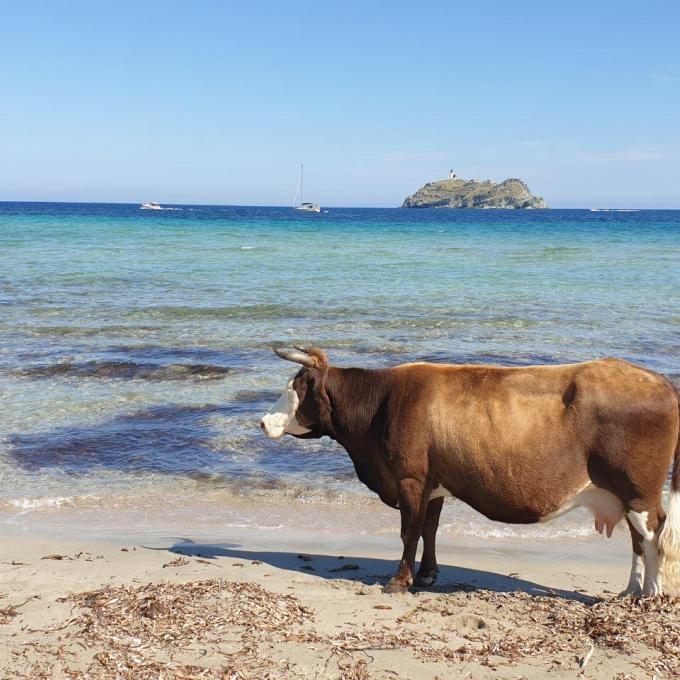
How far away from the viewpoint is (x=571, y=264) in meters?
43.1

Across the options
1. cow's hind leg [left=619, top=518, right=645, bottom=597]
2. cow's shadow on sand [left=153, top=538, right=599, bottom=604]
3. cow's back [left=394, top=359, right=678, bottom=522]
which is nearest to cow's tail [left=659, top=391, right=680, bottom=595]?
cow's hind leg [left=619, top=518, right=645, bottom=597]

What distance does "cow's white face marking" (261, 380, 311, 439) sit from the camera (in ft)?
24.3

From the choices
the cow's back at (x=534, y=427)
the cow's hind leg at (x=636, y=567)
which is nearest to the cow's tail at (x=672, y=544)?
the cow's hind leg at (x=636, y=567)

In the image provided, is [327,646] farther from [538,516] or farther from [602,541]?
[602,541]

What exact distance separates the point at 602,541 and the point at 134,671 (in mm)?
4812

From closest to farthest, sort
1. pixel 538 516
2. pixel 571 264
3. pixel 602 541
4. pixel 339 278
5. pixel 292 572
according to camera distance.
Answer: pixel 538 516 → pixel 292 572 → pixel 602 541 → pixel 339 278 → pixel 571 264

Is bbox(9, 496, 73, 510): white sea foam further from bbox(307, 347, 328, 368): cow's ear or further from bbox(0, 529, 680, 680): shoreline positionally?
bbox(307, 347, 328, 368): cow's ear

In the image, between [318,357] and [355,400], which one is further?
[318,357]

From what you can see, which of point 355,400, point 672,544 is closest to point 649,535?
point 672,544

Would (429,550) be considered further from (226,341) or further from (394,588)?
(226,341)

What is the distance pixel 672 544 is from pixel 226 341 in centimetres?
1352

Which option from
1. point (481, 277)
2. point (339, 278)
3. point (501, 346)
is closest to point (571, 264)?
point (481, 277)

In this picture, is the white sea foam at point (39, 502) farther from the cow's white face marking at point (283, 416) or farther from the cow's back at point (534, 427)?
the cow's back at point (534, 427)

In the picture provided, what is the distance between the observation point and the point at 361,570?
7402mm
